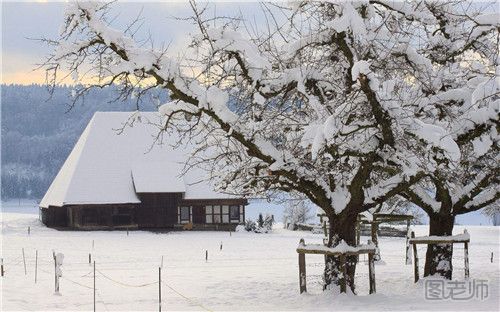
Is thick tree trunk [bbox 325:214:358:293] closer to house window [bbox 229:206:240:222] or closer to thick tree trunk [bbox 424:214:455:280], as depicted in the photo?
thick tree trunk [bbox 424:214:455:280]

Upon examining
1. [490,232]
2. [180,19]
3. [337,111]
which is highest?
[180,19]

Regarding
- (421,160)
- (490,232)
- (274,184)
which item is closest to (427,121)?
(421,160)

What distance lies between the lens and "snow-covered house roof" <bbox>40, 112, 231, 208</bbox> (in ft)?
158

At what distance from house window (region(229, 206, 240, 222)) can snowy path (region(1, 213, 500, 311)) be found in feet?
26.1

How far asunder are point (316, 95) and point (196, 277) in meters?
8.63

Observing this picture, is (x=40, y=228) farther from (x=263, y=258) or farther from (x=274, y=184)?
(x=274, y=184)

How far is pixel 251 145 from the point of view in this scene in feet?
51.9

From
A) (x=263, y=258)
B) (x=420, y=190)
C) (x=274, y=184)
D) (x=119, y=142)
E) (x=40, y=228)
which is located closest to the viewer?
(x=274, y=184)

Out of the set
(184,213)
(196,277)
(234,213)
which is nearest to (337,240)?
(196,277)

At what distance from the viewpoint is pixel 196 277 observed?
22.9 metres

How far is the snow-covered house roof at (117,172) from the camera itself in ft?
158

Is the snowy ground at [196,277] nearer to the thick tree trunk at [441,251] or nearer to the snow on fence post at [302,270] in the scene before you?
the snow on fence post at [302,270]

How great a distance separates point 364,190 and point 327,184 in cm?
87

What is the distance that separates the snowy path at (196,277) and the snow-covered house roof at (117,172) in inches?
211
